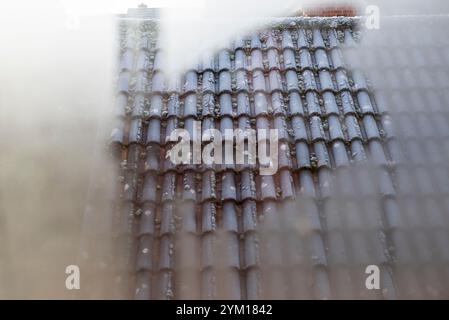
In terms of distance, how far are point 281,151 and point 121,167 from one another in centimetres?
135

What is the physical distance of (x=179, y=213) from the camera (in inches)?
148

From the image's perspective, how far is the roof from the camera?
347 cm

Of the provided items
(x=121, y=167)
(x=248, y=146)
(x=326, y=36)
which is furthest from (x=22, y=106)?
(x=326, y=36)

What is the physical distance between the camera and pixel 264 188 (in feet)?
12.8

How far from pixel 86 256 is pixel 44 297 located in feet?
2.17

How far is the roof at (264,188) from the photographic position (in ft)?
11.4

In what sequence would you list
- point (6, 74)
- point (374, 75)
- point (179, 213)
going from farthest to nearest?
point (6, 74)
point (374, 75)
point (179, 213)

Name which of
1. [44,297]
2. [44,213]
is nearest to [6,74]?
[44,213]

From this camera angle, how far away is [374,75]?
4.88 meters

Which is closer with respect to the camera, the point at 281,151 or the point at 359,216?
the point at 359,216
